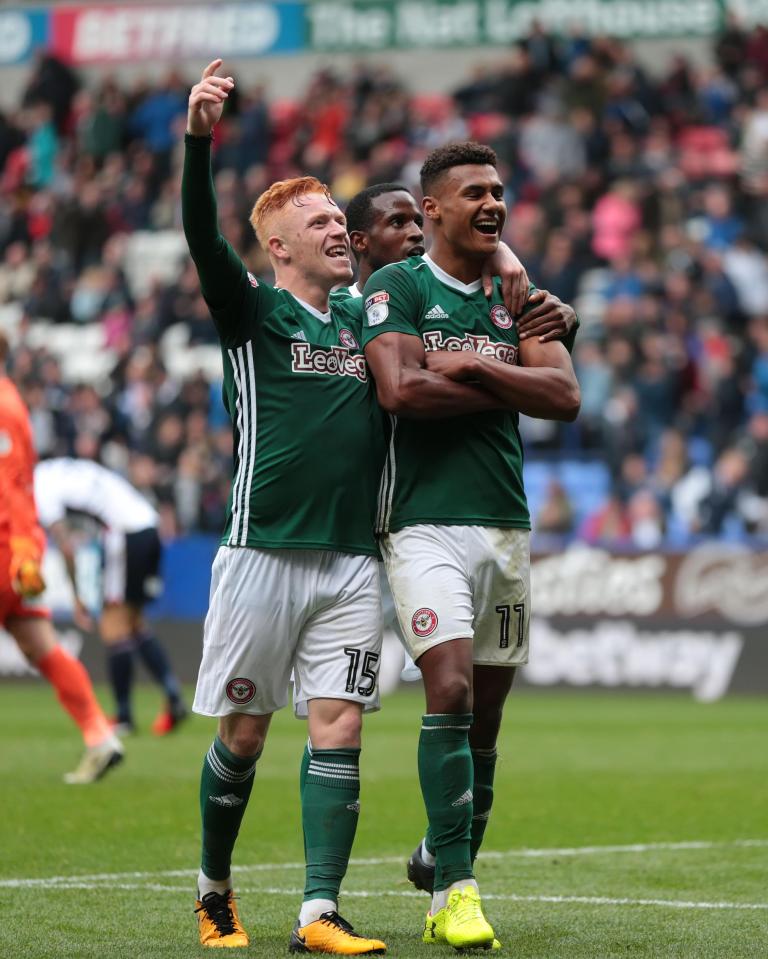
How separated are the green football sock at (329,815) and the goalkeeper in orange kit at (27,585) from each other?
4.12 m

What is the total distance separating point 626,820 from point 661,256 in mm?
13315

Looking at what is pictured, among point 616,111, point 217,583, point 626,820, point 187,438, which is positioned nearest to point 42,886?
point 217,583

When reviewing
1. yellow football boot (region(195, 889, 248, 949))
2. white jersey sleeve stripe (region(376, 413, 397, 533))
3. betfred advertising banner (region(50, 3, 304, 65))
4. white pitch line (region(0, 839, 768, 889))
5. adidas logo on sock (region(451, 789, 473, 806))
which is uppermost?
betfred advertising banner (region(50, 3, 304, 65))

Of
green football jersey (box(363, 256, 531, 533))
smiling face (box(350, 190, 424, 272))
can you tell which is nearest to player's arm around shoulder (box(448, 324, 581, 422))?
green football jersey (box(363, 256, 531, 533))

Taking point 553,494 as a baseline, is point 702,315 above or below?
above

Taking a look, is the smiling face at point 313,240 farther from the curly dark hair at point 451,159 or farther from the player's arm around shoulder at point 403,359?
the curly dark hair at point 451,159

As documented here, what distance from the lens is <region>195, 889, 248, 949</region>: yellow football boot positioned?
575 centimetres

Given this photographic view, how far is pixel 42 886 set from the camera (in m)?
6.93

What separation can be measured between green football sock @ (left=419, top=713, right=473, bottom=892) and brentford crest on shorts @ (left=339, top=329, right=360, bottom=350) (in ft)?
4.20

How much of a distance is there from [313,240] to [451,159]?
1.81 ft

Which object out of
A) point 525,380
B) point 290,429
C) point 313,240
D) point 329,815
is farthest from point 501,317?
point 329,815

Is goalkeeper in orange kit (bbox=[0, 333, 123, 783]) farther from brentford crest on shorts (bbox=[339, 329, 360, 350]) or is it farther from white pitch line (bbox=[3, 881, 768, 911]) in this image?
brentford crest on shorts (bbox=[339, 329, 360, 350])

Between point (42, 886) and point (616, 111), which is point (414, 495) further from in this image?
point (616, 111)

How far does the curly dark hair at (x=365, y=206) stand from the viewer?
22.4 feet
